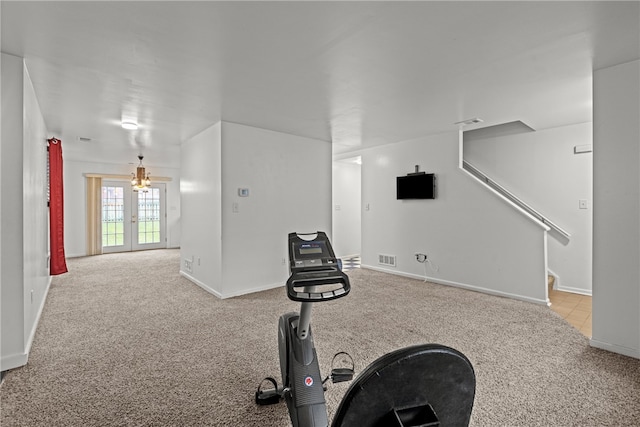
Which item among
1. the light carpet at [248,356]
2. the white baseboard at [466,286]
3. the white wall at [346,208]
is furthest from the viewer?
the white wall at [346,208]

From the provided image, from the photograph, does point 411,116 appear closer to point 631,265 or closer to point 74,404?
point 631,265

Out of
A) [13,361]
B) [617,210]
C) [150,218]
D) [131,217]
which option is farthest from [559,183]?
[131,217]

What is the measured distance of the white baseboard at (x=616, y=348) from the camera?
2537 millimetres

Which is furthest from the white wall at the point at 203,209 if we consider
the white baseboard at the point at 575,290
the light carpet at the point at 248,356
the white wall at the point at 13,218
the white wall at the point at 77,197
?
the white baseboard at the point at 575,290

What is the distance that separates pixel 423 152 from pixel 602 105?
2.72m

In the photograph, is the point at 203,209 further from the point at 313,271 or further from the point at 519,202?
the point at 519,202

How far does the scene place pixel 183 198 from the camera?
18.4 feet

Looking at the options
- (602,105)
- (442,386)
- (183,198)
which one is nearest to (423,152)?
(602,105)

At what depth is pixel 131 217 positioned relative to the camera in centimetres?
874

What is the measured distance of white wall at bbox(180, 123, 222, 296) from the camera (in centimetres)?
434

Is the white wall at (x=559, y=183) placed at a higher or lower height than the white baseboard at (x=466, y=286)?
higher

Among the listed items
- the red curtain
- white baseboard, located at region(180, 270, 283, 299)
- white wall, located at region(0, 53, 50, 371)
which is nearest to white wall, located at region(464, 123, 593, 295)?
white baseboard, located at region(180, 270, 283, 299)

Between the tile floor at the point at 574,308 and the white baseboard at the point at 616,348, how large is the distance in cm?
30

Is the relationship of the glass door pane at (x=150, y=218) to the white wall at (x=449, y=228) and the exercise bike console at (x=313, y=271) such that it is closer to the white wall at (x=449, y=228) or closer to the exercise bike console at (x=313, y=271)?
the white wall at (x=449, y=228)
